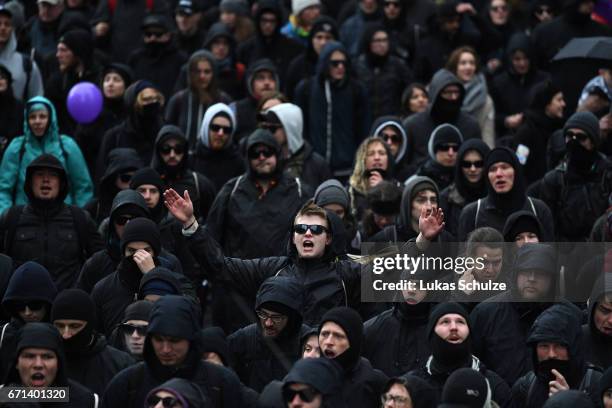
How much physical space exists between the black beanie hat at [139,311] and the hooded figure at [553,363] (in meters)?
2.54

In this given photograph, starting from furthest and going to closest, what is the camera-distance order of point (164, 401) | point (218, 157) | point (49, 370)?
point (218, 157) → point (49, 370) → point (164, 401)

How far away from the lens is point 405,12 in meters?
19.7

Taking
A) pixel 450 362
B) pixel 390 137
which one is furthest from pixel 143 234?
pixel 390 137

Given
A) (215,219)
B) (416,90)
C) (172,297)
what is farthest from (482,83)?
(172,297)

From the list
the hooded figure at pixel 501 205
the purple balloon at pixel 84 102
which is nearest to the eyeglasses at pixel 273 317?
the hooded figure at pixel 501 205

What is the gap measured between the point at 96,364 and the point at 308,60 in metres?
7.61

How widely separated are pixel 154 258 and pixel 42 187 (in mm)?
1724

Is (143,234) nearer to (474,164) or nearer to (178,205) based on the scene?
(178,205)

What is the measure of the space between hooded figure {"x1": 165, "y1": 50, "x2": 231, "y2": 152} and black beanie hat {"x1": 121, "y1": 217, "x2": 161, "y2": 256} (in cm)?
418

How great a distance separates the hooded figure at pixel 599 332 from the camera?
12117mm

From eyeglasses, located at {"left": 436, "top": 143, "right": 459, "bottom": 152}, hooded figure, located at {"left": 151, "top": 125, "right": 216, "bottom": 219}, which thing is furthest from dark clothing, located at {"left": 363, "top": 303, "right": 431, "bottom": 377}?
eyeglasses, located at {"left": 436, "top": 143, "right": 459, "bottom": 152}

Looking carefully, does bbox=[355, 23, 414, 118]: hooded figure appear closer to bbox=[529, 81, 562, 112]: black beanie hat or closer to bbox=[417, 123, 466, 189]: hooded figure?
bbox=[529, 81, 562, 112]: black beanie hat

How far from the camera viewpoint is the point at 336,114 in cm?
1752

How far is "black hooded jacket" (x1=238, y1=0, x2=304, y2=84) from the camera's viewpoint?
63.2 ft
